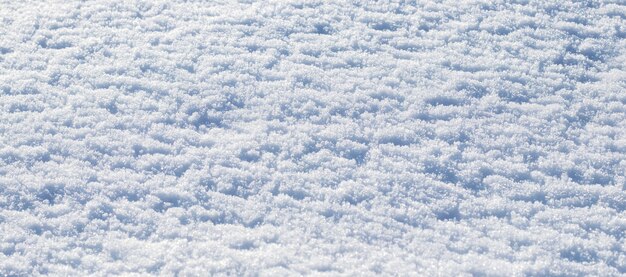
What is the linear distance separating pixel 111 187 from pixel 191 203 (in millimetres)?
280

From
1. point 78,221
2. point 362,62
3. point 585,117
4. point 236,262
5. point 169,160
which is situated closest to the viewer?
point 236,262

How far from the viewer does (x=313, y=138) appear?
243 cm

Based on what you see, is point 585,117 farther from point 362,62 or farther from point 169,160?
point 169,160

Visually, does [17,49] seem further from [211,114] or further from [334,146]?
[334,146]

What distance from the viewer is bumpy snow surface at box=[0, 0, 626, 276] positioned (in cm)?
207

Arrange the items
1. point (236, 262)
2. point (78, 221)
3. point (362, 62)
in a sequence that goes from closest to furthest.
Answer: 1. point (236, 262)
2. point (78, 221)
3. point (362, 62)

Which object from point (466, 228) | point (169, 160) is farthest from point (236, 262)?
point (466, 228)

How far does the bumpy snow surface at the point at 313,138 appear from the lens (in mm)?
2066

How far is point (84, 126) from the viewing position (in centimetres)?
248

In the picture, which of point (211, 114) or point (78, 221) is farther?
point (211, 114)

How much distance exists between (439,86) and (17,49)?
1.73m

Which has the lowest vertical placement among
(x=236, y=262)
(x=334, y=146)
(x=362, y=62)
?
(x=236, y=262)

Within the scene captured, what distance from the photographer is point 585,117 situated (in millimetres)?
2531

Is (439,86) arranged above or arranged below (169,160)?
above
